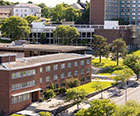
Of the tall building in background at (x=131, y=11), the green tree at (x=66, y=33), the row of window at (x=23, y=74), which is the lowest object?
the row of window at (x=23, y=74)

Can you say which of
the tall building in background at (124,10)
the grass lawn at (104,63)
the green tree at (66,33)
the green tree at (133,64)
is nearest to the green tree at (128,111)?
the green tree at (133,64)

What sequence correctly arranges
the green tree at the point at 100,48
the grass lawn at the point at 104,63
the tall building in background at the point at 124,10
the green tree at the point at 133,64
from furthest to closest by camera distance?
the tall building in background at the point at 124,10
the green tree at the point at 100,48
the grass lawn at the point at 104,63
the green tree at the point at 133,64

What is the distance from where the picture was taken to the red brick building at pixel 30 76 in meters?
68.9

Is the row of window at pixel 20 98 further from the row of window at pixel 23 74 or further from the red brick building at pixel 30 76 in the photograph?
the row of window at pixel 23 74

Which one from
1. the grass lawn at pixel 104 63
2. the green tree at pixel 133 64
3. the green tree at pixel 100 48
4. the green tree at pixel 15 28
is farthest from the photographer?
the green tree at pixel 15 28

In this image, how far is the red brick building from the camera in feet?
226

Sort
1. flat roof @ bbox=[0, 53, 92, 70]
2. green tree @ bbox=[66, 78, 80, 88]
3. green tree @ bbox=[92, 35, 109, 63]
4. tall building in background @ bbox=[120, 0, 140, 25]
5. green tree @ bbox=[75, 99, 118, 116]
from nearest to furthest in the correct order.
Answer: green tree @ bbox=[75, 99, 118, 116] < flat roof @ bbox=[0, 53, 92, 70] < green tree @ bbox=[66, 78, 80, 88] < green tree @ bbox=[92, 35, 109, 63] < tall building in background @ bbox=[120, 0, 140, 25]

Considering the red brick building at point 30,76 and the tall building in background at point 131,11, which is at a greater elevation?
the tall building in background at point 131,11

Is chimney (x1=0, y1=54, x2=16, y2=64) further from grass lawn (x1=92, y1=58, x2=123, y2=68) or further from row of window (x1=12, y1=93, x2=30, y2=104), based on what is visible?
grass lawn (x1=92, y1=58, x2=123, y2=68)

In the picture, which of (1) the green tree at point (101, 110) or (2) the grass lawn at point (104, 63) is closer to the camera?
(1) the green tree at point (101, 110)

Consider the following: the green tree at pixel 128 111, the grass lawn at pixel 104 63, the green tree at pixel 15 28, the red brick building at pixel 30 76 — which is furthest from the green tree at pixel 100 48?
the green tree at pixel 128 111

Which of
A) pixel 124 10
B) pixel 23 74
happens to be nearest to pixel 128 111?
pixel 23 74

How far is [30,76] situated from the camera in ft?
238

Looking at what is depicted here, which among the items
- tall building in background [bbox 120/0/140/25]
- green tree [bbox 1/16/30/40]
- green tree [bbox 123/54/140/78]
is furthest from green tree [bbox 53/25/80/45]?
tall building in background [bbox 120/0/140/25]
